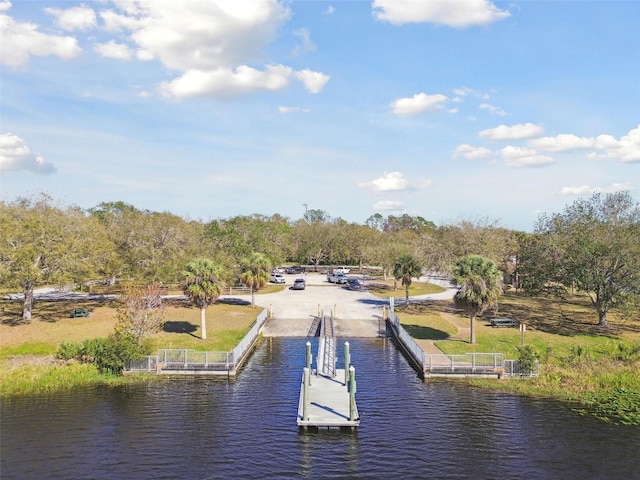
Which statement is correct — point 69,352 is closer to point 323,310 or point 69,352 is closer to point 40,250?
point 40,250

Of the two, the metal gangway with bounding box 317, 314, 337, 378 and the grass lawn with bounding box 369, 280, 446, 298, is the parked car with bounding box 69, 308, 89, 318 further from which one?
the grass lawn with bounding box 369, 280, 446, 298

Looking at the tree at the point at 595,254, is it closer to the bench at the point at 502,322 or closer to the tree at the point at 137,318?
the bench at the point at 502,322

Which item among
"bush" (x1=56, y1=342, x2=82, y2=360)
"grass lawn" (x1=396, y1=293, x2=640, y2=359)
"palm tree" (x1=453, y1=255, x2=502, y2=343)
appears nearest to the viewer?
"bush" (x1=56, y1=342, x2=82, y2=360)

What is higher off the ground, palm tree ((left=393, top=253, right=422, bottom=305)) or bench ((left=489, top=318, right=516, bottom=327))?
palm tree ((left=393, top=253, right=422, bottom=305))

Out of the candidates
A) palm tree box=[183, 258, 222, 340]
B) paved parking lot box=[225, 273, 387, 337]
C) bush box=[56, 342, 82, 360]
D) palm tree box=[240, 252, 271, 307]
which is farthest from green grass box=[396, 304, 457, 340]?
bush box=[56, 342, 82, 360]

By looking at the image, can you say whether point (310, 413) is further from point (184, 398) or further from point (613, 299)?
point (613, 299)

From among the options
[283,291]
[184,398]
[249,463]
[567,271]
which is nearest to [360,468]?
[249,463]

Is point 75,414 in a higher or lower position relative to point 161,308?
lower

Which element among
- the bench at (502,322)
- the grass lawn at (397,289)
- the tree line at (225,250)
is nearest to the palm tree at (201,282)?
the tree line at (225,250)
